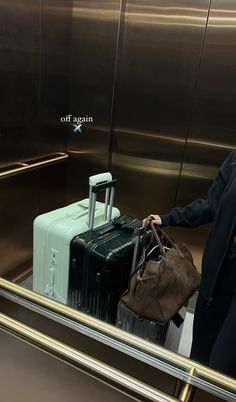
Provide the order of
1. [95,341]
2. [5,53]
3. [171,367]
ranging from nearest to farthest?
[171,367] → [95,341] → [5,53]

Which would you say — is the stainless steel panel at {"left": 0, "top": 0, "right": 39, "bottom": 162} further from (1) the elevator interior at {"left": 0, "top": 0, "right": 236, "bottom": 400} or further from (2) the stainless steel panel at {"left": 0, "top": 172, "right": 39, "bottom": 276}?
(2) the stainless steel panel at {"left": 0, "top": 172, "right": 39, "bottom": 276}

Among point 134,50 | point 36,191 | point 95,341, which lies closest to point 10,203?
point 36,191

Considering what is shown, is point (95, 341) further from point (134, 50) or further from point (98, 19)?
point (98, 19)

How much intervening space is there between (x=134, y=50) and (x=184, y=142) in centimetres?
81

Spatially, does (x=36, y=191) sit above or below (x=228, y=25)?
below

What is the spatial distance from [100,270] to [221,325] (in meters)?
0.61

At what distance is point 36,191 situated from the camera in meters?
2.72

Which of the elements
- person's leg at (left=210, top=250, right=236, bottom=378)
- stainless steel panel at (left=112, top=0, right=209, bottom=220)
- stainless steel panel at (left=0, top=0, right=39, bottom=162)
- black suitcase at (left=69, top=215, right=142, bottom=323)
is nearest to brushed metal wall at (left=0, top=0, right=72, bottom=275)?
stainless steel panel at (left=0, top=0, right=39, bottom=162)

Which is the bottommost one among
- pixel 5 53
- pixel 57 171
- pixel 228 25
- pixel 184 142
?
pixel 57 171

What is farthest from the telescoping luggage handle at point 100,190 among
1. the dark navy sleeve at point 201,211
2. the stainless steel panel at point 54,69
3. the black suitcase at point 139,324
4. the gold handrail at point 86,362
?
the stainless steel panel at point 54,69

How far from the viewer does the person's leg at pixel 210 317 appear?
1372 mm

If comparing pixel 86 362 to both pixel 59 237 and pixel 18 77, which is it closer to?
pixel 59 237

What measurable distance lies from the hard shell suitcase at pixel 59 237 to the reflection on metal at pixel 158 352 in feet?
2.15

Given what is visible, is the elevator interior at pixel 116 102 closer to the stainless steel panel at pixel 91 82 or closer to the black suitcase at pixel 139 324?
the stainless steel panel at pixel 91 82
